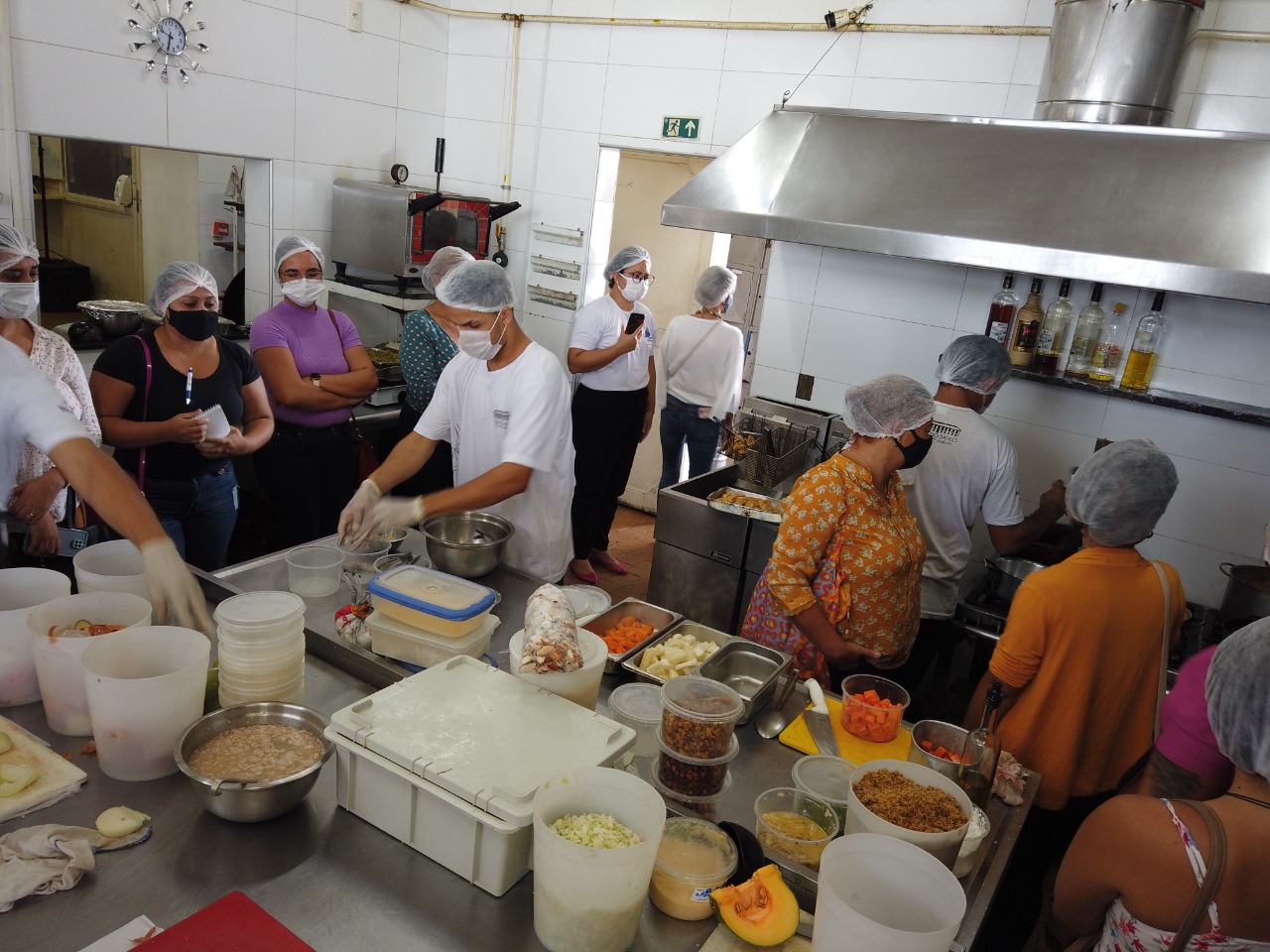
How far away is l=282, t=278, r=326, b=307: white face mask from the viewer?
11.5 feet

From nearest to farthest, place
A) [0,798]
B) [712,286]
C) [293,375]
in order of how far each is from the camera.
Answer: [0,798] → [293,375] → [712,286]

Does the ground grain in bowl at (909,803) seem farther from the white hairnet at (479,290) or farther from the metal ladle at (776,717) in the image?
the white hairnet at (479,290)

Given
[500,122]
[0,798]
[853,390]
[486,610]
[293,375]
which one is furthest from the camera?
[500,122]

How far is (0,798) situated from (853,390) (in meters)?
2.20

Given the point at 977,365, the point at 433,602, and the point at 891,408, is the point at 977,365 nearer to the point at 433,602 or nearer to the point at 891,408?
the point at 891,408

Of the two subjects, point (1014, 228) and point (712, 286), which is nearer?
point (1014, 228)

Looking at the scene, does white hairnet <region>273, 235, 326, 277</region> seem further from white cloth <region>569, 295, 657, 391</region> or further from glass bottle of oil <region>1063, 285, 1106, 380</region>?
glass bottle of oil <region>1063, 285, 1106, 380</region>

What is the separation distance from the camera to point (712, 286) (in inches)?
193

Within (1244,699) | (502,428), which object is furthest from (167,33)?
(1244,699)

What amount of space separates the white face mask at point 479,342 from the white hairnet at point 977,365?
161cm

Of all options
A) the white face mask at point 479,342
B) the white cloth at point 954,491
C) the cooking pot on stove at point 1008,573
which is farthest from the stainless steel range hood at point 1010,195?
the white face mask at point 479,342

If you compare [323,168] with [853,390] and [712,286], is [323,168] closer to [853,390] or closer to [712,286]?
[712,286]

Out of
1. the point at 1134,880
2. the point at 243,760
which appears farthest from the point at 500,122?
the point at 1134,880

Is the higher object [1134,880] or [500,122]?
[500,122]
